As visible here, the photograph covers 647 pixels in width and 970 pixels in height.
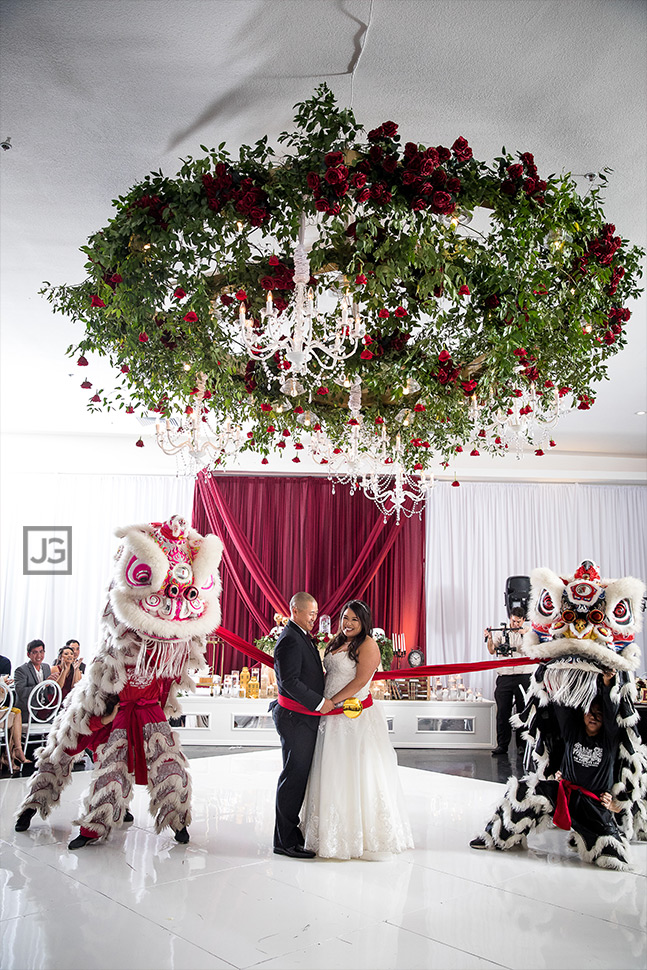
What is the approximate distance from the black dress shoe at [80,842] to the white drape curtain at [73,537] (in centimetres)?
610

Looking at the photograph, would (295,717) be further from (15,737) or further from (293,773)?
(15,737)

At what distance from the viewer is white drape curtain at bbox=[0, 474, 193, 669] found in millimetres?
10172

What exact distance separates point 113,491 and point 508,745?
5967 millimetres

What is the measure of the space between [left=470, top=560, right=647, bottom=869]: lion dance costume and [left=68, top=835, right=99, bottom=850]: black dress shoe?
218 cm

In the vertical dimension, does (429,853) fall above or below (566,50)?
below

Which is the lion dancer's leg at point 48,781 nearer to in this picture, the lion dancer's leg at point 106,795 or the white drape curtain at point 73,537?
the lion dancer's leg at point 106,795

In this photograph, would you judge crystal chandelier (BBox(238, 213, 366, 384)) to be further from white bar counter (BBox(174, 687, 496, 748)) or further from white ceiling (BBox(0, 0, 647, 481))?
white bar counter (BBox(174, 687, 496, 748))

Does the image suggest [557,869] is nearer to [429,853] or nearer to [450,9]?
[429,853]

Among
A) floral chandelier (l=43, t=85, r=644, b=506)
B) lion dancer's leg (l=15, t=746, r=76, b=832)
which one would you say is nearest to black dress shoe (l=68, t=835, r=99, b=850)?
lion dancer's leg (l=15, t=746, r=76, b=832)

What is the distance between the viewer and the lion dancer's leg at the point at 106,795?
421cm

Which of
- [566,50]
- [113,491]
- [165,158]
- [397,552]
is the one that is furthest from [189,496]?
[566,50]

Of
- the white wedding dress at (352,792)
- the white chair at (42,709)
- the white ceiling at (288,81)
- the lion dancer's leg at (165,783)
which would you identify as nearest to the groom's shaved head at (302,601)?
the white wedding dress at (352,792)

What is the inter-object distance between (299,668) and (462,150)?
2777mm

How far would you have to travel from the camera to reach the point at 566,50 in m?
3.30
